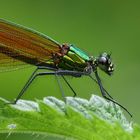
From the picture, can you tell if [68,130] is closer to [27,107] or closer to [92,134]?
[92,134]

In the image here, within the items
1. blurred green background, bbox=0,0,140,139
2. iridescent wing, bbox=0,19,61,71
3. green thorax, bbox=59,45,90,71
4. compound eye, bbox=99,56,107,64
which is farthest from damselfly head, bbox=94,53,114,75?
blurred green background, bbox=0,0,140,139

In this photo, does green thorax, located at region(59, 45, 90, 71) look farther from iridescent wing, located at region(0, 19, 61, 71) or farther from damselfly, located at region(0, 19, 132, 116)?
iridescent wing, located at region(0, 19, 61, 71)

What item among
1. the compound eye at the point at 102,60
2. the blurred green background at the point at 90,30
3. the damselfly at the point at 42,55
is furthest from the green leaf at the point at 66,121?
the blurred green background at the point at 90,30

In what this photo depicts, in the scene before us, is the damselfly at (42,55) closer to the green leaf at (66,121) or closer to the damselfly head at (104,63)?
the damselfly head at (104,63)

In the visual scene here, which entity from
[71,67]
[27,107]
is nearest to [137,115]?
[71,67]

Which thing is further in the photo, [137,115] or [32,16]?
[32,16]

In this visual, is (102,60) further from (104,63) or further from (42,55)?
(42,55)

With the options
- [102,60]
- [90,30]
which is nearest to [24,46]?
[102,60]
